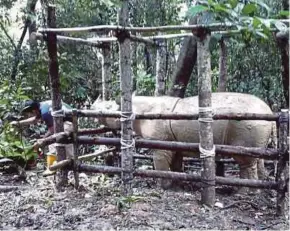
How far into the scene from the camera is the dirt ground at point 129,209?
3.65 metres

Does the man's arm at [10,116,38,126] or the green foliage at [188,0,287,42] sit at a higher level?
the green foliage at [188,0,287,42]

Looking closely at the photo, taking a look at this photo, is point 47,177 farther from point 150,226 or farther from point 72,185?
point 150,226

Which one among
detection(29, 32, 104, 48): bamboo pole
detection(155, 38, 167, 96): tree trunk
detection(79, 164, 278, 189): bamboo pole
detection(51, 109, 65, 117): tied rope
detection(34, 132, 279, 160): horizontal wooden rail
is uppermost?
detection(29, 32, 104, 48): bamboo pole

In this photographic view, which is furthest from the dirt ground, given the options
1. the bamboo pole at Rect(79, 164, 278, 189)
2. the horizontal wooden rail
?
the horizontal wooden rail

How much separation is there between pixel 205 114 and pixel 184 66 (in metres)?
2.97

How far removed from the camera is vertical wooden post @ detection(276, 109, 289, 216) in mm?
3844

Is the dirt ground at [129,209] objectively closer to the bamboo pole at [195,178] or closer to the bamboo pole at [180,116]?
the bamboo pole at [195,178]

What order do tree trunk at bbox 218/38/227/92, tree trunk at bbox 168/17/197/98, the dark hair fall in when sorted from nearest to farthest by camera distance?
the dark hair → tree trunk at bbox 218/38/227/92 → tree trunk at bbox 168/17/197/98

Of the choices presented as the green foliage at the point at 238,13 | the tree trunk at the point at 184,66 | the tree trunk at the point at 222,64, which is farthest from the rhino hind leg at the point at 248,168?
the green foliage at the point at 238,13

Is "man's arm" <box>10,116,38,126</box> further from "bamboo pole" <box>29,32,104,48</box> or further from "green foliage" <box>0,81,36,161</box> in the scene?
"bamboo pole" <box>29,32,104,48</box>

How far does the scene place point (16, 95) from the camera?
5039 millimetres

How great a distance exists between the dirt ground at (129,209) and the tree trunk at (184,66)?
2199 millimetres

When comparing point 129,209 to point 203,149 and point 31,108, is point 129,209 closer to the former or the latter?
point 203,149

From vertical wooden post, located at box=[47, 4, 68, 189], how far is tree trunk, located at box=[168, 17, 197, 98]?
2.52m
